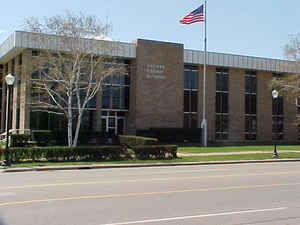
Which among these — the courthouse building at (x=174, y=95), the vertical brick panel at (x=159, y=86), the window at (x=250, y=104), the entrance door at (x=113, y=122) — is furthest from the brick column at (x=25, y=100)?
the window at (x=250, y=104)

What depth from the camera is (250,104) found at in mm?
44719

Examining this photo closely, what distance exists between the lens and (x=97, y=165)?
1981 centimetres

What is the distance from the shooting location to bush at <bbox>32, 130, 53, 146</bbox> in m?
30.8

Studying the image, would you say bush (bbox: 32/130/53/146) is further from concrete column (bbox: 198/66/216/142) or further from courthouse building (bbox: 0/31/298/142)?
concrete column (bbox: 198/66/216/142)

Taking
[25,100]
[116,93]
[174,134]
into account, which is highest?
[116,93]


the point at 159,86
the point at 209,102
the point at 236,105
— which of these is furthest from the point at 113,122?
the point at 236,105

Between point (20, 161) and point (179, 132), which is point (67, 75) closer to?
point (20, 161)

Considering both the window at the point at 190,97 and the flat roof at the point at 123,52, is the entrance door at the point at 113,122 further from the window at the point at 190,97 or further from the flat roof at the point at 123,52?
the window at the point at 190,97

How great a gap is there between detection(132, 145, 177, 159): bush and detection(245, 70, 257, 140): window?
73.3 feet

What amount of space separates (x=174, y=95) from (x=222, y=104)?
6.90 meters

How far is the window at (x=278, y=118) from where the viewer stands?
45875mm

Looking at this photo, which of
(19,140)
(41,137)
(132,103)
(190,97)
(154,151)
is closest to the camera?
(154,151)

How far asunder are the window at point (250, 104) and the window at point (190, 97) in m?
6.87

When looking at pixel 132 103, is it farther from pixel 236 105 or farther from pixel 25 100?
pixel 236 105
